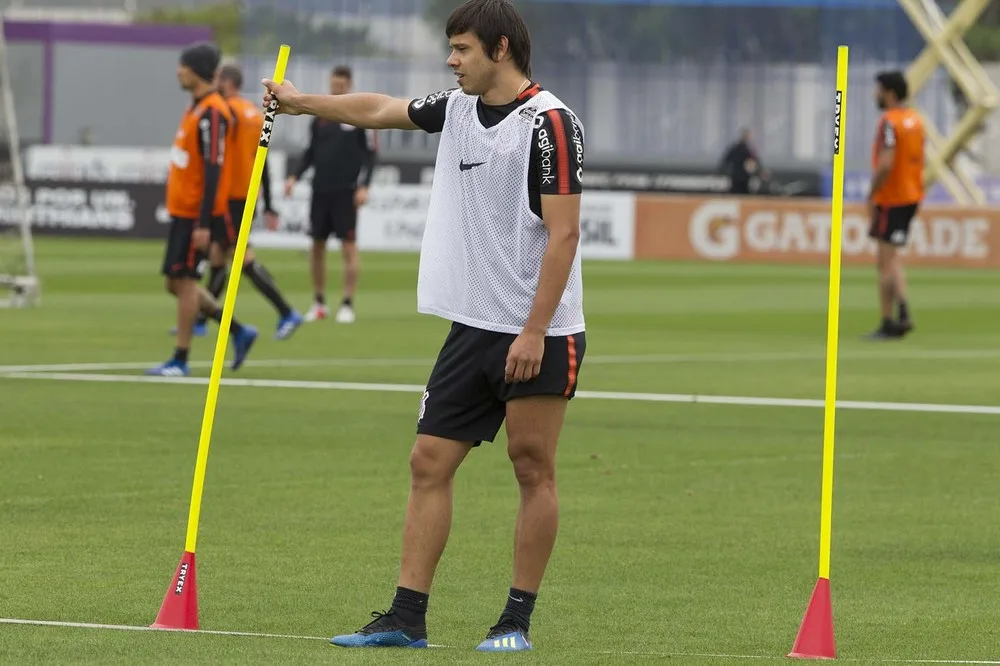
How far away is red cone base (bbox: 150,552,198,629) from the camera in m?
6.88

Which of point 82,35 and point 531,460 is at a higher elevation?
point 82,35

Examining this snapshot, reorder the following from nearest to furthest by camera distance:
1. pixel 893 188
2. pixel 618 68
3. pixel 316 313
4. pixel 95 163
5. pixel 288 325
Result: pixel 288 325, pixel 893 188, pixel 316 313, pixel 95 163, pixel 618 68

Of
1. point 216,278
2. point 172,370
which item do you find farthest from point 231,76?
point 172,370

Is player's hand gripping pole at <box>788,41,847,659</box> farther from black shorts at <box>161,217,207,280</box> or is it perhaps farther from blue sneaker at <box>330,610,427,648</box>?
black shorts at <box>161,217,207,280</box>

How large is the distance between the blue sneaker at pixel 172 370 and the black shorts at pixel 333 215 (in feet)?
19.8

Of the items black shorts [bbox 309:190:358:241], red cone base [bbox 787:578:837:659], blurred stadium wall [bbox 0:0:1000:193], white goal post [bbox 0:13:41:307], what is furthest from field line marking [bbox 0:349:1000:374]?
blurred stadium wall [bbox 0:0:1000:193]

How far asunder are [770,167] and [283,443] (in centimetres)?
3862

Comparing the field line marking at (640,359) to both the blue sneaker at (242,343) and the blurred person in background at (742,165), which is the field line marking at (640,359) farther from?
the blurred person in background at (742,165)

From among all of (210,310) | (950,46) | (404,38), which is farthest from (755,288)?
(404,38)

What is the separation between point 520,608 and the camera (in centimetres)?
683

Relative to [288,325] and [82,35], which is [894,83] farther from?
[82,35]

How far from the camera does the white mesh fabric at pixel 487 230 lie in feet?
22.1

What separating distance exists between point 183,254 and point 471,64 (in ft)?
28.7

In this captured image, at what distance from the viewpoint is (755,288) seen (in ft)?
94.2
